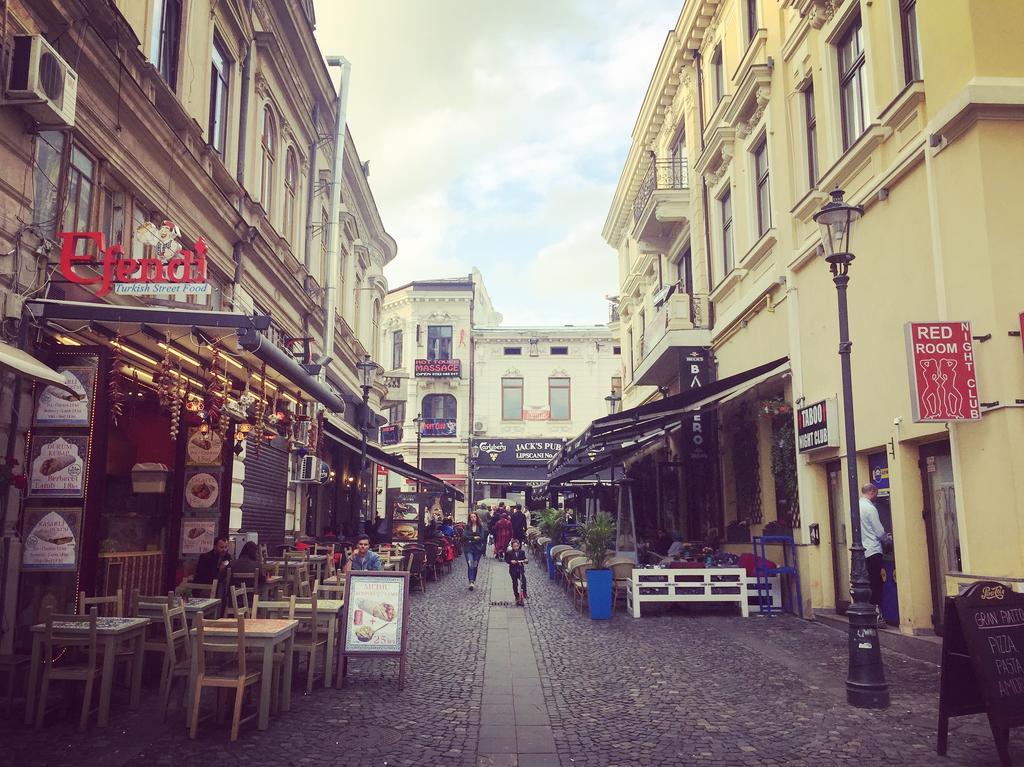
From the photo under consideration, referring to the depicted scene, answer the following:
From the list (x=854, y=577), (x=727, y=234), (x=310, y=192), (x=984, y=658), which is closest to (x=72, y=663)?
(x=854, y=577)

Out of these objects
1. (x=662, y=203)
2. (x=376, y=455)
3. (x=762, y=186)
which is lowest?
(x=376, y=455)

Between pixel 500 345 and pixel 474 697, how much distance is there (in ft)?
126

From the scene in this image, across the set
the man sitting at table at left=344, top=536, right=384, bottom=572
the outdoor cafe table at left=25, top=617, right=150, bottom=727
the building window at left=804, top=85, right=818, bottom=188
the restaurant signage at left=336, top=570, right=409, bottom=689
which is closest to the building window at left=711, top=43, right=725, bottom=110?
the building window at left=804, top=85, right=818, bottom=188

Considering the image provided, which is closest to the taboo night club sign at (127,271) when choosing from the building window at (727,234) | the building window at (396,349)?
the building window at (727,234)

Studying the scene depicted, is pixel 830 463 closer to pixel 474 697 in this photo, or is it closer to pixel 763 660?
pixel 763 660

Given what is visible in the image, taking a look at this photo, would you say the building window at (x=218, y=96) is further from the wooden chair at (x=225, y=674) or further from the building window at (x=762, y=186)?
the building window at (x=762, y=186)

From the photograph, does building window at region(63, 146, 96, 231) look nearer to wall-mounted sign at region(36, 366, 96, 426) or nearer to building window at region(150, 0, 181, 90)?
wall-mounted sign at region(36, 366, 96, 426)

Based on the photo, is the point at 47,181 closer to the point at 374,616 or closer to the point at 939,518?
the point at 374,616

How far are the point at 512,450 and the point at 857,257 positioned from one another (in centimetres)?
3342

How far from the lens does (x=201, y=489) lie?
1186 centimetres

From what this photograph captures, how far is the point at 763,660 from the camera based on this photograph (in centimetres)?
923

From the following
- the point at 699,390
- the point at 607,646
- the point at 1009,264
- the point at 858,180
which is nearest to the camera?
the point at 1009,264

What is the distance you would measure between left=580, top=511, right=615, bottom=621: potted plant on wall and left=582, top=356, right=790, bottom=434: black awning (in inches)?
90.2

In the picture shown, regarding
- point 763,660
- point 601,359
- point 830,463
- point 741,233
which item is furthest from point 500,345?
point 763,660
